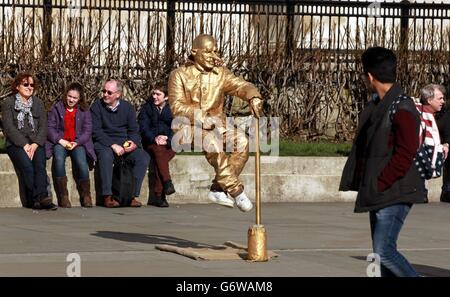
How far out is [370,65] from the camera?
9.88 meters

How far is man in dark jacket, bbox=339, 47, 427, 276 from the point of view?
959cm

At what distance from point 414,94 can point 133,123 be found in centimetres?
572

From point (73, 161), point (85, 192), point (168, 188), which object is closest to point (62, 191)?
point (85, 192)

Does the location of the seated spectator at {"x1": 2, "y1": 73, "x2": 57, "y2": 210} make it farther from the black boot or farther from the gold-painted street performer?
the gold-painted street performer

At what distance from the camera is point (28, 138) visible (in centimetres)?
1698

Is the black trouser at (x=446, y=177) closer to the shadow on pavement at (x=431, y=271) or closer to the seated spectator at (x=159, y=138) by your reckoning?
the seated spectator at (x=159, y=138)

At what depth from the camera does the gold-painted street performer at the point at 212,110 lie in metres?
12.5

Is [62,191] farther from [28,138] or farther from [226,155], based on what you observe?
[226,155]

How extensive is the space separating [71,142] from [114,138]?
62 centimetres

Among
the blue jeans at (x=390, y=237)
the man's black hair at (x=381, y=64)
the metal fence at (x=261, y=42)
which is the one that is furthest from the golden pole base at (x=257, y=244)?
the metal fence at (x=261, y=42)

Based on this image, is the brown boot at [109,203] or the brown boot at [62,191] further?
the brown boot at [109,203]

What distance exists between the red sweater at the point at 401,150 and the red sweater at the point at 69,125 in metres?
8.35
